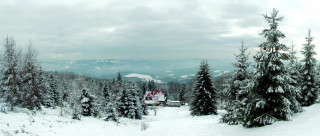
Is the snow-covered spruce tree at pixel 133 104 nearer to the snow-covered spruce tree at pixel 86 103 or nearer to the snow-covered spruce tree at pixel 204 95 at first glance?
the snow-covered spruce tree at pixel 86 103

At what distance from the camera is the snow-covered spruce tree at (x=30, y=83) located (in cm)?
2456

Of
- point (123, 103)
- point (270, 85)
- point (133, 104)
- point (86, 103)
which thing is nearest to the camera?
point (270, 85)

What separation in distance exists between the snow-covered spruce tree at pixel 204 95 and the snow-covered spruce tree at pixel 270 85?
18.1 metres

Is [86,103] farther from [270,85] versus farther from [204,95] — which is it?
[270,85]

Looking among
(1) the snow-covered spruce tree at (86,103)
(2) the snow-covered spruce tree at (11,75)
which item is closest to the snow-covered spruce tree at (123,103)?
(1) the snow-covered spruce tree at (86,103)

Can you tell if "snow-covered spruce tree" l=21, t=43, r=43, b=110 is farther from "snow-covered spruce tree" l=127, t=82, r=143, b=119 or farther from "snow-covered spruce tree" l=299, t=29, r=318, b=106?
"snow-covered spruce tree" l=299, t=29, r=318, b=106

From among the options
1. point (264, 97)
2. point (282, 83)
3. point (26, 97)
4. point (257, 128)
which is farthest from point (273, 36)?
point (26, 97)

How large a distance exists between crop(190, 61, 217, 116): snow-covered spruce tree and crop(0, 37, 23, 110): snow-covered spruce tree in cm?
2481

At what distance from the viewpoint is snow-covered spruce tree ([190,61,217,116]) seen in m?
31.0

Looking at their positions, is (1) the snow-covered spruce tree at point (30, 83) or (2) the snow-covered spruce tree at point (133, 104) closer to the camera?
(1) the snow-covered spruce tree at point (30, 83)

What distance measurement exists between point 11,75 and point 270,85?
2759cm

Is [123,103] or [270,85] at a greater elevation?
[270,85]

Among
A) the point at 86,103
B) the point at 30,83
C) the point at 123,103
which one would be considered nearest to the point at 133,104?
the point at 123,103

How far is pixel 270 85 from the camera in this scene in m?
12.2
